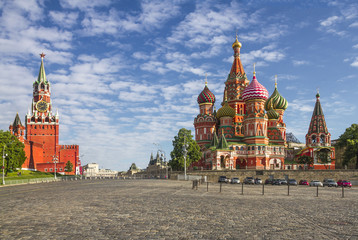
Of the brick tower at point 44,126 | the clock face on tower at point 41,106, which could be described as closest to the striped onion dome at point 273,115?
the brick tower at point 44,126

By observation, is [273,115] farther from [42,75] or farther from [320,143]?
[42,75]

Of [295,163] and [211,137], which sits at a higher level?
[211,137]

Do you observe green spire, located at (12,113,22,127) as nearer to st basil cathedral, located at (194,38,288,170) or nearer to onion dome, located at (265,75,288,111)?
st basil cathedral, located at (194,38,288,170)

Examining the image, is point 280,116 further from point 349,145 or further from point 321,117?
point 349,145

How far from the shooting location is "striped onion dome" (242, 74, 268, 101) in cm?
8750

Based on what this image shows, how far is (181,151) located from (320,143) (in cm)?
3443

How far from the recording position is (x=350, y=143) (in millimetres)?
72750

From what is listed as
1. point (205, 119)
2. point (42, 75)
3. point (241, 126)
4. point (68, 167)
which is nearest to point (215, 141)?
point (241, 126)

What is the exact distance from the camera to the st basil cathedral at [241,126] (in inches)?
3332

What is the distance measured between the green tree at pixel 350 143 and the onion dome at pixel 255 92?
20.9 metres

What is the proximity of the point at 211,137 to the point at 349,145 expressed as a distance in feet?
116

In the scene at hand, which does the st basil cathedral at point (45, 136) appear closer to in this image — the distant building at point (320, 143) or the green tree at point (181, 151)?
the green tree at point (181, 151)

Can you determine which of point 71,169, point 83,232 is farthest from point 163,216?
point 71,169

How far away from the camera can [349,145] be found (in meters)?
73.3
